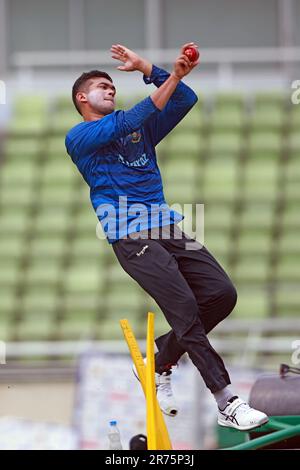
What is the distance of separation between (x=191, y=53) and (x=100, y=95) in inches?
22.7

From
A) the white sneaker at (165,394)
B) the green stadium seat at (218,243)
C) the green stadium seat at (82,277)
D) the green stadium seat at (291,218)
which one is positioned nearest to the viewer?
the white sneaker at (165,394)

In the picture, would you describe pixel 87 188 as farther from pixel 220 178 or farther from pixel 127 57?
pixel 127 57

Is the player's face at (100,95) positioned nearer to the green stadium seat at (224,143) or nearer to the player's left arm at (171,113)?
the player's left arm at (171,113)

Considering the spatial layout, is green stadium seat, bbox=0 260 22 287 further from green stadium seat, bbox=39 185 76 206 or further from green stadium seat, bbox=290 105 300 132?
green stadium seat, bbox=290 105 300 132

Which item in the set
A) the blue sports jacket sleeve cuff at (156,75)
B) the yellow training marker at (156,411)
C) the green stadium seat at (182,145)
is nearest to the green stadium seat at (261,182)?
the green stadium seat at (182,145)

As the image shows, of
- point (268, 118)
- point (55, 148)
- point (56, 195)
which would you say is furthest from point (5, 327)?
point (268, 118)

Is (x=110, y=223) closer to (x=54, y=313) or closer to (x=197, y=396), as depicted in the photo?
(x=197, y=396)

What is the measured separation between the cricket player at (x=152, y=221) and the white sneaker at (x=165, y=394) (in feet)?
1.17

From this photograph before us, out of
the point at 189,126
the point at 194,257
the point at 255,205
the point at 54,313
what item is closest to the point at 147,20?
the point at 189,126

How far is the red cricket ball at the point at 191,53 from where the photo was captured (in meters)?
6.77

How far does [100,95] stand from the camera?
7117 mm

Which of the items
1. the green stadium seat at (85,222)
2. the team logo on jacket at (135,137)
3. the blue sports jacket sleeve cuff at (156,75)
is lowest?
the green stadium seat at (85,222)

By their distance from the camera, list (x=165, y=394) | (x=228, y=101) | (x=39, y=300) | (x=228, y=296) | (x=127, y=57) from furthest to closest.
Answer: (x=228, y=101)
(x=39, y=300)
(x=165, y=394)
(x=228, y=296)
(x=127, y=57)

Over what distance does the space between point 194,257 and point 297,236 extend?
29.5 feet
